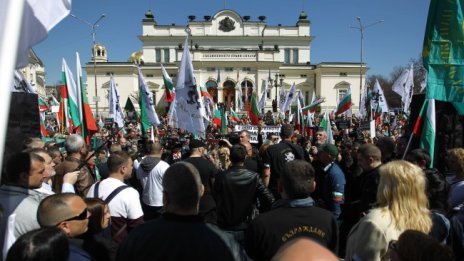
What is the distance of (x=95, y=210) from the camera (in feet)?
9.78

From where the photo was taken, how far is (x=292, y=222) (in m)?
2.79

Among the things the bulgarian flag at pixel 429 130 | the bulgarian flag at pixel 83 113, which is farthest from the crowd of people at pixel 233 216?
the bulgarian flag at pixel 83 113

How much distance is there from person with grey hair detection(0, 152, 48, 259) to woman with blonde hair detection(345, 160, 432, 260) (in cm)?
257

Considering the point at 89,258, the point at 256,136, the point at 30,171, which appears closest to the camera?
the point at 89,258

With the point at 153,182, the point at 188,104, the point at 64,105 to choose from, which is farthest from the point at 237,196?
the point at 64,105

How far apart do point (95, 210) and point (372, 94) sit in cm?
1585

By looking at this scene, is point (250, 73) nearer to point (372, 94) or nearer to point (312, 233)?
point (372, 94)

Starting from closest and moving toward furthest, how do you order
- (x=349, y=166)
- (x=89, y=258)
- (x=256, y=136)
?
(x=89, y=258) → (x=349, y=166) → (x=256, y=136)

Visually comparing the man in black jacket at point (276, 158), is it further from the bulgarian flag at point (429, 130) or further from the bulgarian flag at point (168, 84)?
the bulgarian flag at point (168, 84)

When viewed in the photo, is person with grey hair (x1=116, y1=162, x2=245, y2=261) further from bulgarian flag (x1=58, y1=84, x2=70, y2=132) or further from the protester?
bulgarian flag (x1=58, y1=84, x2=70, y2=132)

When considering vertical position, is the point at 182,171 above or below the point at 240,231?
above

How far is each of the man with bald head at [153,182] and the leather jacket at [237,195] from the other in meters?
1.47

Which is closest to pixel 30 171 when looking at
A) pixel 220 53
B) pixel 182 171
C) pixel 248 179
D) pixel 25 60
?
pixel 25 60

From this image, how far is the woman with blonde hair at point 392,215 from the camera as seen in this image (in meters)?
2.59
